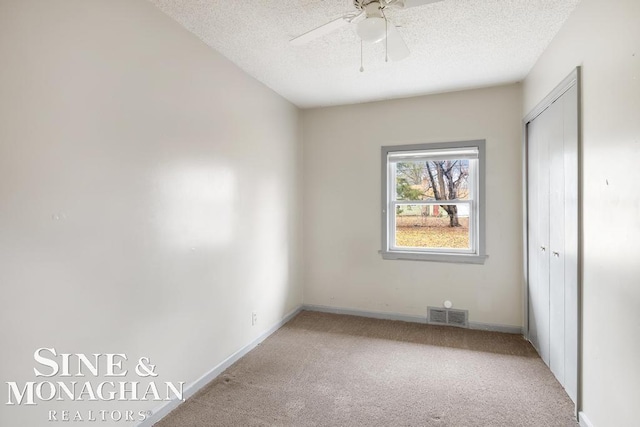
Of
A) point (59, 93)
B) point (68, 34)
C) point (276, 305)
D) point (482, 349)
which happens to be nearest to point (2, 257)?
point (59, 93)

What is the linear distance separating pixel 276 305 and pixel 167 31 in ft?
8.86

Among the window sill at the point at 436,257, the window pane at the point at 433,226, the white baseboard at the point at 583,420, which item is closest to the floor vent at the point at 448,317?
the window sill at the point at 436,257

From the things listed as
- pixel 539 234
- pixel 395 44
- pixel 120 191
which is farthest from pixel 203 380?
pixel 539 234

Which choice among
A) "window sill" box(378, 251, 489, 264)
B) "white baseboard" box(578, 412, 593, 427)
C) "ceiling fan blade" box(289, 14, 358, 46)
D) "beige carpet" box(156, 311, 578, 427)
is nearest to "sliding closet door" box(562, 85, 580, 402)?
"white baseboard" box(578, 412, 593, 427)

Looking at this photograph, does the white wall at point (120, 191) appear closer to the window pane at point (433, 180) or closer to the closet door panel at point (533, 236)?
the window pane at point (433, 180)

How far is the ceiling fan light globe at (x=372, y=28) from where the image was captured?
1.61 m

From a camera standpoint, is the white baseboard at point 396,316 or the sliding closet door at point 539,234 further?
the white baseboard at point 396,316

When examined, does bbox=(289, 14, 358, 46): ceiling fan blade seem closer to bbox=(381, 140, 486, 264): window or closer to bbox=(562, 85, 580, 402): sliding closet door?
bbox=(562, 85, 580, 402): sliding closet door

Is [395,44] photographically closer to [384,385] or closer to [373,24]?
[373,24]

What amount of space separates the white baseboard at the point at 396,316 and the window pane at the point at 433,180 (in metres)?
1.40

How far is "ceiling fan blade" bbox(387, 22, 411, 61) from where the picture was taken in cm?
193

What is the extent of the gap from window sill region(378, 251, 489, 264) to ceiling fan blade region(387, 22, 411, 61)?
88.1 inches

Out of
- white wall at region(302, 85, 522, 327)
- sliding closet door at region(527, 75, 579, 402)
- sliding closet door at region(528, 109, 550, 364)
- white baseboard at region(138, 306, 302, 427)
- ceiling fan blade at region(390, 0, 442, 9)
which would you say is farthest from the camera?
white wall at region(302, 85, 522, 327)

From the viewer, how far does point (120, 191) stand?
5.72 ft
